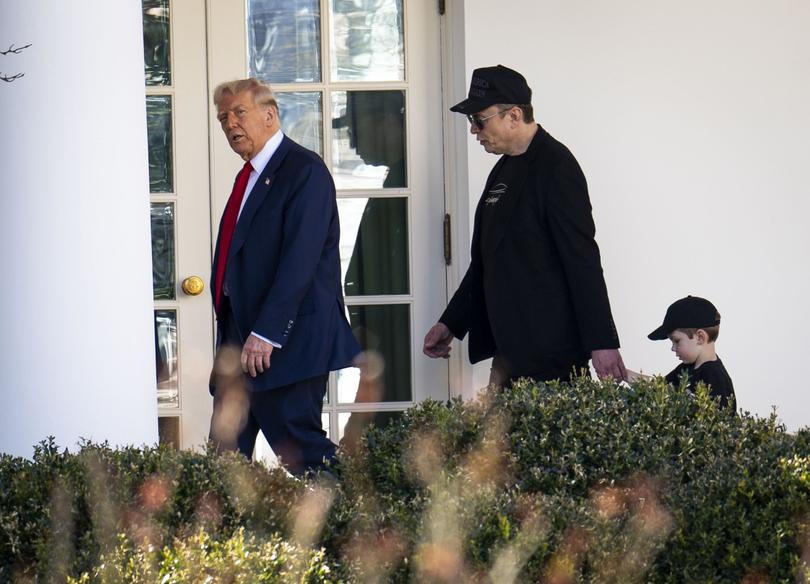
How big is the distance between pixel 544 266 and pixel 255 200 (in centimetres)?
116

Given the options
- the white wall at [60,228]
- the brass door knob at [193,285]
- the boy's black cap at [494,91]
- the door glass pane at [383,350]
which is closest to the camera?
the white wall at [60,228]

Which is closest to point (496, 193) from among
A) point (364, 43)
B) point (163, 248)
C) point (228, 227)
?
point (228, 227)

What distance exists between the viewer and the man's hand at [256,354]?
4.86 m

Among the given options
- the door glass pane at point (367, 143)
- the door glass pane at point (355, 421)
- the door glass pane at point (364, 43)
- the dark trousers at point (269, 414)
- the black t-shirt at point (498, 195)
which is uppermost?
the door glass pane at point (364, 43)

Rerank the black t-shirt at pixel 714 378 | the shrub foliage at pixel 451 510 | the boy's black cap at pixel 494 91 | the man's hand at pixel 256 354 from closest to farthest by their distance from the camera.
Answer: the shrub foliage at pixel 451 510 < the man's hand at pixel 256 354 < the black t-shirt at pixel 714 378 < the boy's black cap at pixel 494 91

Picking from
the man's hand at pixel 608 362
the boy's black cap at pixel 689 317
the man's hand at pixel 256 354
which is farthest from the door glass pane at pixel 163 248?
the boy's black cap at pixel 689 317

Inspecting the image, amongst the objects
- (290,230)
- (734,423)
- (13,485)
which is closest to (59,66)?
(290,230)

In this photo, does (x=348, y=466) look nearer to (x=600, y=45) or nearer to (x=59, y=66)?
(x=59, y=66)

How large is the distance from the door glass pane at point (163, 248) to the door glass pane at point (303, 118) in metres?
0.67

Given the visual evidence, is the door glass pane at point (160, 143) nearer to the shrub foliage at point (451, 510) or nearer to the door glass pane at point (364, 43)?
the door glass pane at point (364, 43)

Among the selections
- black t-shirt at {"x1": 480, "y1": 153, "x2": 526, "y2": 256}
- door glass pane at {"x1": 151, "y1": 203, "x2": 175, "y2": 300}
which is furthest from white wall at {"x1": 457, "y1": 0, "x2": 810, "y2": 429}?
door glass pane at {"x1": 151, "y1": 203, "x2": 175, "y2": 300}

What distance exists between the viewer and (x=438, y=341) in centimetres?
575

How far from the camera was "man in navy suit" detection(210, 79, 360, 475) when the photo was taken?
4930 mm

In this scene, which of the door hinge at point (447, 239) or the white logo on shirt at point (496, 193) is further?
the door hinge at point (447, 239)
